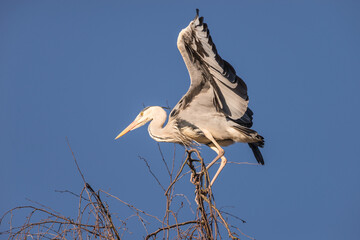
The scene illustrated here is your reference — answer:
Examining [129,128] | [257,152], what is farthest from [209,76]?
[129,128]

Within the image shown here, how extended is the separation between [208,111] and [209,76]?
660 millimetres

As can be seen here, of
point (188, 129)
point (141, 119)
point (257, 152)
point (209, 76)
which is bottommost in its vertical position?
point (257, 152)

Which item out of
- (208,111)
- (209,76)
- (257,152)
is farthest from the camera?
(257,152)

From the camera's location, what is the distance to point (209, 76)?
5.12 meters

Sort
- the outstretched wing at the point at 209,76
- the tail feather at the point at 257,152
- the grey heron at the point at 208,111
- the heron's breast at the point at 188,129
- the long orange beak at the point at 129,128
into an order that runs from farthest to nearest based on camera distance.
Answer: the long orange beak at the point at 129,128
the tail feather at the point at 257,152
the heron's breast at the point at 188,129
the grey heron at the point at 208,111
the outstretched wing at the point at 209,76

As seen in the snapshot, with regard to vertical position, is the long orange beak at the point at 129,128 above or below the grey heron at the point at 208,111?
above

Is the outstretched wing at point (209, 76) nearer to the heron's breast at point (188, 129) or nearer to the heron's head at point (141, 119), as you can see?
the heron's breast at point (188, 129)

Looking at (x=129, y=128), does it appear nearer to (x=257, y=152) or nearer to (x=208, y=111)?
(x=208, y=111)

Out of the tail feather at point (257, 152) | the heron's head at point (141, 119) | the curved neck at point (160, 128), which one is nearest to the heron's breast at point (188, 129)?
the curved neck at point (160, 128)

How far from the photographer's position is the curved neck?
572cm

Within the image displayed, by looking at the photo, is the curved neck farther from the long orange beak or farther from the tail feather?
the tail feather

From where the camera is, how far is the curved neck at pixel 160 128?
5.72m

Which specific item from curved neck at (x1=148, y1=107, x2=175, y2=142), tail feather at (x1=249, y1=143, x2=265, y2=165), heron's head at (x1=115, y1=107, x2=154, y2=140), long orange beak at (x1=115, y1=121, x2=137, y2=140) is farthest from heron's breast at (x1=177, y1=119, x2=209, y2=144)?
long orange beak at (x1=115, y1=121, x2=137, y2=140)

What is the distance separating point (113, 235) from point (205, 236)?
1.80 feet
